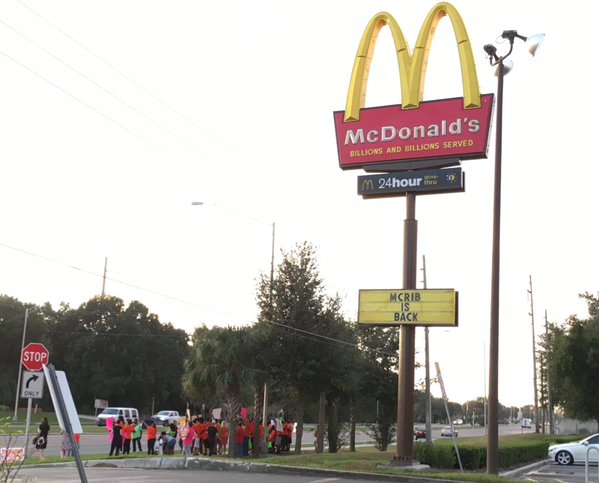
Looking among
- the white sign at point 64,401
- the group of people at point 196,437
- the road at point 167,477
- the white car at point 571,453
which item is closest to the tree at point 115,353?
the group of people at point 196,437

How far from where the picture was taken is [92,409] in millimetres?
86812

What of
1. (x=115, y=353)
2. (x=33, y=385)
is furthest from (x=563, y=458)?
(x=115, y=353)

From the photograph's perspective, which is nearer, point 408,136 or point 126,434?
point 408,136

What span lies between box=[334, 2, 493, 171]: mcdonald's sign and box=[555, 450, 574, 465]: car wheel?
1461 centimetres

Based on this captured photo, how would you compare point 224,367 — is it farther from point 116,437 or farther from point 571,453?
point 571,453

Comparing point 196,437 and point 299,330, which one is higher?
point 299,330

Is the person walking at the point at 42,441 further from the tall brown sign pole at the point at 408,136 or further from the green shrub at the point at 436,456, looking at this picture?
the green shrub at the point at 436,456

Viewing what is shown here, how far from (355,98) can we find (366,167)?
2.09 meters

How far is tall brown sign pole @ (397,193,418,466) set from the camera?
20.5 m

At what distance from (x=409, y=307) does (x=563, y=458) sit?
1317 centimetres

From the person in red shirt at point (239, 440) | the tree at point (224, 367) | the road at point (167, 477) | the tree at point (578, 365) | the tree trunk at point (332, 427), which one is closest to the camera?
the road at point (167, 477)

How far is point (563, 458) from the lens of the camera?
97.7 ft

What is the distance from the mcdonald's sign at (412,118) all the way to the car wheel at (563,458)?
14613mm

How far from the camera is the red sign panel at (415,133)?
21125 mm
